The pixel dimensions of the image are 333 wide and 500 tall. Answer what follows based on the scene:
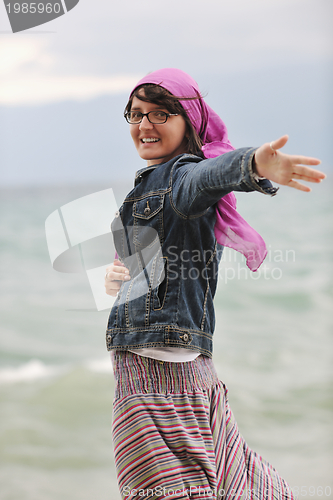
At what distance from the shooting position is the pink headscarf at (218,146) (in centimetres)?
93

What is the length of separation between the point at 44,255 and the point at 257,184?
402 cm

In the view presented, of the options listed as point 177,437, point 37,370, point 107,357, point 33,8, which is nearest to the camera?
point 177,437

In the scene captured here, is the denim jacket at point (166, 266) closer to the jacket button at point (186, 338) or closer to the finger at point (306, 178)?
the jacket button at point (186, 338)

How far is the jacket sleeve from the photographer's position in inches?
28.9

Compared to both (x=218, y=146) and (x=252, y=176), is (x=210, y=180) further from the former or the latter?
(x=218, y=146)

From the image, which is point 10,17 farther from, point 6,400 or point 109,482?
point 6,400

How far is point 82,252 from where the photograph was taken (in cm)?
112

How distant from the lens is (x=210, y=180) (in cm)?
78

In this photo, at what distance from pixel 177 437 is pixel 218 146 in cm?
56

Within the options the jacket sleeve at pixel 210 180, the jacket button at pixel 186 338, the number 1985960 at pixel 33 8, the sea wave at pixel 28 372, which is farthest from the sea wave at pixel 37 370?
the jacket sleeve at pixel 210 180

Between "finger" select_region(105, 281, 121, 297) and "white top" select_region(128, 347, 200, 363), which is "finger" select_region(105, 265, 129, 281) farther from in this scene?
"white top" select_region(128, 347, 200, 363)

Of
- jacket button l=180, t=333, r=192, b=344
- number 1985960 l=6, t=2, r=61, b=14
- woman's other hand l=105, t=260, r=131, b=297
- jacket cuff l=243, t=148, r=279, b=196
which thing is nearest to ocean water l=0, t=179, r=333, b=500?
number 1985960 l=6, t=2, r=61, b=14

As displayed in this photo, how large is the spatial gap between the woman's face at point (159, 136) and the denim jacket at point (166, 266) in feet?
0.13

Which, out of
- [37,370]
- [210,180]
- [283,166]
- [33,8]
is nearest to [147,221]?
[210,180]
